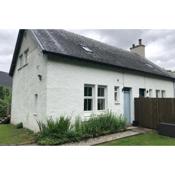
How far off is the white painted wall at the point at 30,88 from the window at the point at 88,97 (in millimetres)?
2606

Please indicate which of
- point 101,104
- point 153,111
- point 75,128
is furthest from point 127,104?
point 75,128

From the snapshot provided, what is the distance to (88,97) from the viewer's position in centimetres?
1009

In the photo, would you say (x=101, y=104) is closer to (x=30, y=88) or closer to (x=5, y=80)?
(x=30, y=88)

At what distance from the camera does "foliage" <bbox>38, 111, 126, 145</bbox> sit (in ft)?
24.5

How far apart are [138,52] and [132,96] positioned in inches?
374

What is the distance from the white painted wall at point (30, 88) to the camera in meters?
8.98

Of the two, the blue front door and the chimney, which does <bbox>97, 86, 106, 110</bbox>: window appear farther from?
the chimney

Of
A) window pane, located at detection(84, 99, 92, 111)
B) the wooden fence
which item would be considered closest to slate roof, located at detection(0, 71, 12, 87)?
window pane, located at detection(84, 99, 92, 111)

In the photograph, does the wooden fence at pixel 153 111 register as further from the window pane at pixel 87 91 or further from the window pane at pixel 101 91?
the window pane at pixel 87 91

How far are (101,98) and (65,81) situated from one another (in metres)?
2.97

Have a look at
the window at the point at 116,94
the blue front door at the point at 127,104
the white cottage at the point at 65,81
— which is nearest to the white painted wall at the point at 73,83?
the white cottage at the point at 65,81

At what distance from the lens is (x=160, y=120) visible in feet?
34.9

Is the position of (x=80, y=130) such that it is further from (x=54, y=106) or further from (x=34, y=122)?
(x=34, y=122)

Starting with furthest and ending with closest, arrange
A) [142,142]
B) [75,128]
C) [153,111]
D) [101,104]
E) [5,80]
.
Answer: [5,80]
[153,111]
[101,104]
[75,128]
[142,142]
